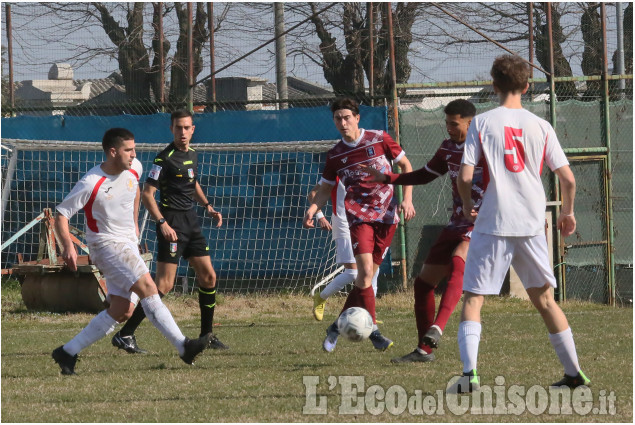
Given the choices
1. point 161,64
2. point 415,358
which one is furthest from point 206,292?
point 161,64

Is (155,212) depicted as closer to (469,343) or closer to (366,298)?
(366,298)

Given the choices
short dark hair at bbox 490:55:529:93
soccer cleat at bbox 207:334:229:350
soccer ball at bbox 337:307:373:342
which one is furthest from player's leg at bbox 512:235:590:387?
soccer cleat at bbox 207:334:229:350

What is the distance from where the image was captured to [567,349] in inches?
236

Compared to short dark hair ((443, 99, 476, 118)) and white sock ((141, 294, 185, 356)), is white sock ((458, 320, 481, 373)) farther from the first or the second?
white sock ((141, 294, 185, 356))

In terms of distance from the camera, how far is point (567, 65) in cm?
1521

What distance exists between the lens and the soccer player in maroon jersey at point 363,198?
8.07 m

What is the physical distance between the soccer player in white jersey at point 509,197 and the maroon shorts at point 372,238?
84.1 inches

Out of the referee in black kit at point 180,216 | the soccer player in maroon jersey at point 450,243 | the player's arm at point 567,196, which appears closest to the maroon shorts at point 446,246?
the soccer player in maroon jersey at point 450,243

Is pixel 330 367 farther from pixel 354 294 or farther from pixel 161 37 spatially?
pixel 161 37

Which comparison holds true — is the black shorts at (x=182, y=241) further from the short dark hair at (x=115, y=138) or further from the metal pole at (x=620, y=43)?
the metal pole at (x=620, y=43)

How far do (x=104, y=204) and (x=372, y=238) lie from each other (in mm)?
2136

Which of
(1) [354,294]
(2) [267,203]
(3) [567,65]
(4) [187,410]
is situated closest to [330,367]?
(1) [354,294]

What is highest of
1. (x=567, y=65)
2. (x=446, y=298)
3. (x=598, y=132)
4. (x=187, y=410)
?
(x=567, y=65)

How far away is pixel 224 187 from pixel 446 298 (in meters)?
7.22
